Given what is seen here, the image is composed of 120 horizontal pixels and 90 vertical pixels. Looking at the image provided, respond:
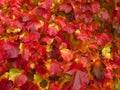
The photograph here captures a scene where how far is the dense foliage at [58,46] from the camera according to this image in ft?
6.53

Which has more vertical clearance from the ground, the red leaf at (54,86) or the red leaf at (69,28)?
the red leaf at (69,28)

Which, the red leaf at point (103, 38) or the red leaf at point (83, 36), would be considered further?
the red leaf at point (103, 38)

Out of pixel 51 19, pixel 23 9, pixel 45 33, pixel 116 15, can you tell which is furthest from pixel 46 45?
pixel 116 15

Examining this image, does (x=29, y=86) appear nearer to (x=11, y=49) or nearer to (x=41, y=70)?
(x=41, y=70)

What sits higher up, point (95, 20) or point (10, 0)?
point (10, 0)

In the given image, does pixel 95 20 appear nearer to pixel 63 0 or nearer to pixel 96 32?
pixel 96 32

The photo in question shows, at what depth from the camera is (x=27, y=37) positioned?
82.0 inches

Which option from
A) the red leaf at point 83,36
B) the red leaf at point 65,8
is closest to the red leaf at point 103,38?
the red leaf at point 83,36

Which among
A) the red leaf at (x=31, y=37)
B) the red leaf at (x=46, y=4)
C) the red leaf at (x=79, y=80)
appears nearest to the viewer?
the red leaf at (x=79, y=80)

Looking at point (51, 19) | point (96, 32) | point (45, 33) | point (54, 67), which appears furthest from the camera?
point (96, 32)

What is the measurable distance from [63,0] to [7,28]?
0.61 meters

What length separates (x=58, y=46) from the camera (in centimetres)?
212

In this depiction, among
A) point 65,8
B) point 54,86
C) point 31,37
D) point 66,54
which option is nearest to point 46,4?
point 65,8

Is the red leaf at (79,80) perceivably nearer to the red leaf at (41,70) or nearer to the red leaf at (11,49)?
the red leaf at (41,70)
